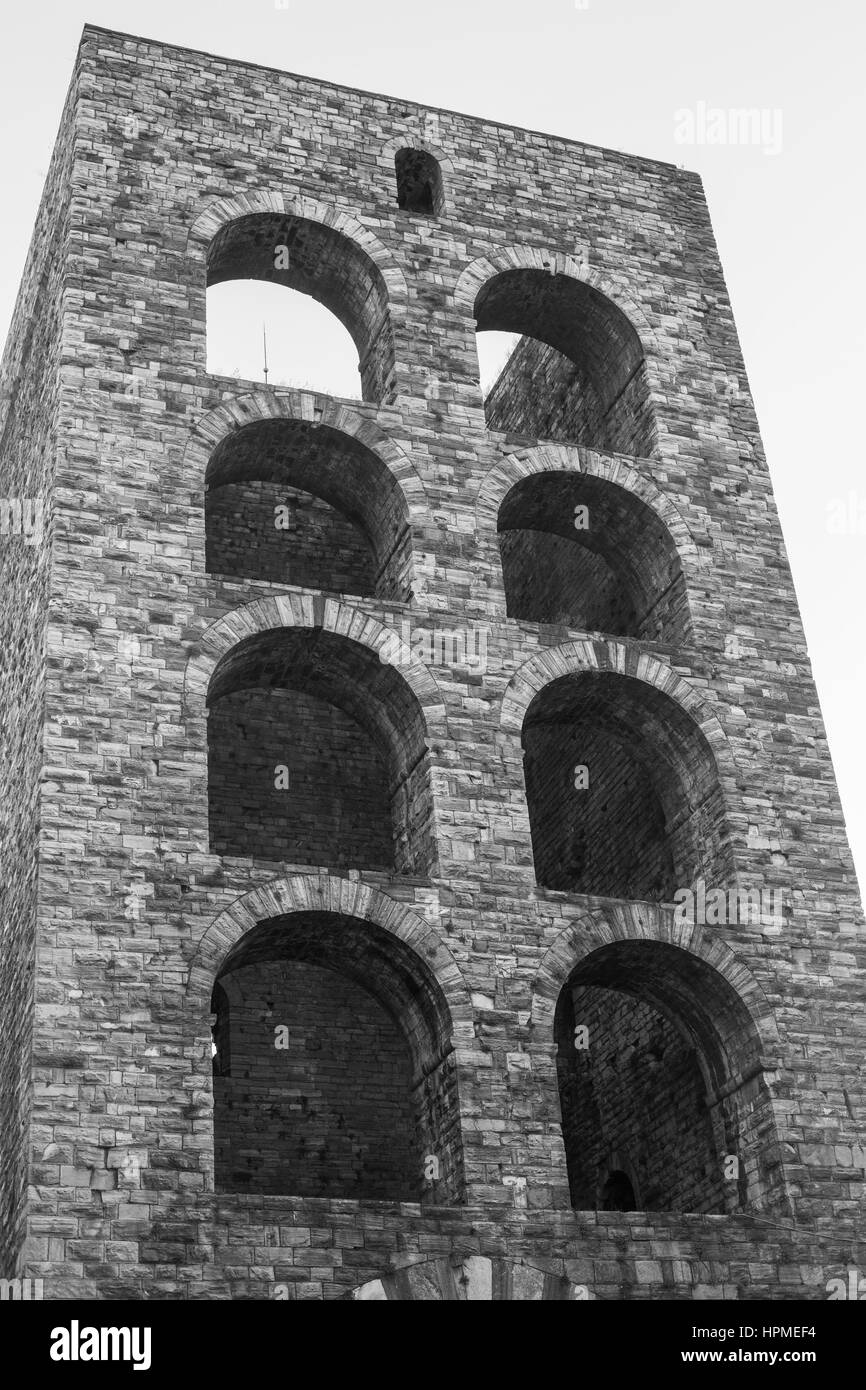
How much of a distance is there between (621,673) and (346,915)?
464 centimetres

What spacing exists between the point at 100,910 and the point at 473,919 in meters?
3.73

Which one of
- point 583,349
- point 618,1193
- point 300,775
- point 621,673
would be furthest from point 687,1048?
point 583,349

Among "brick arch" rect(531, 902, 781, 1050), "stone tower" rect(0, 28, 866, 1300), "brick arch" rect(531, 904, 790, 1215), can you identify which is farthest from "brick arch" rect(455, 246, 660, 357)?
"brick arch" rect(531, 904, 790, 1215)

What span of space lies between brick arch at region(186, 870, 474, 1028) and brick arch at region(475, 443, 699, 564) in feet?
17.6

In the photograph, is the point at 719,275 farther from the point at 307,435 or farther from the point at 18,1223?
the point at 18,1223

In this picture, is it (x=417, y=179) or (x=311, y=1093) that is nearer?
(x=311, y=1093)

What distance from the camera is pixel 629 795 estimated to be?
20.9m

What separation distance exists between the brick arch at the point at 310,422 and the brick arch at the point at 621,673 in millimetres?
2267

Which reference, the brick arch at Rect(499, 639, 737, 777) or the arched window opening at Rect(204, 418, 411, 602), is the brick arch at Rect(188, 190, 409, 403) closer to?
the arched window opening at Rect(204, 418, 411, 602)

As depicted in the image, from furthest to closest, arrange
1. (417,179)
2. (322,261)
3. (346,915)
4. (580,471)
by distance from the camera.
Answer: (417,179)
(322,261)
(580,471)
(346,915)

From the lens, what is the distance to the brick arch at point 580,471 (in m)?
19.6

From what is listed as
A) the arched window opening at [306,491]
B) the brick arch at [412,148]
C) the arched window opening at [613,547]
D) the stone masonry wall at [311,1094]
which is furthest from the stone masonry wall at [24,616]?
the arched window opening at [613,547]

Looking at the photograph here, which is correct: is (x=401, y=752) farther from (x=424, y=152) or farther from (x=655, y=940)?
(x=424, y=152)
